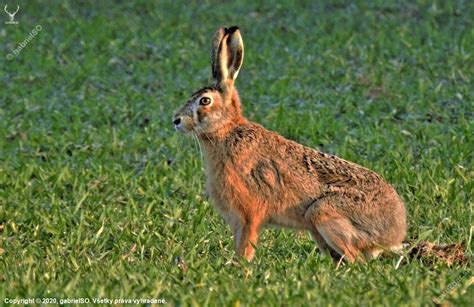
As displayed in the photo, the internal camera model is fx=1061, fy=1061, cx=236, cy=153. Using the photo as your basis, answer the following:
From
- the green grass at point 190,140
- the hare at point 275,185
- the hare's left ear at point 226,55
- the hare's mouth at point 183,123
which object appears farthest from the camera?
the hare's left ear at point 226,55

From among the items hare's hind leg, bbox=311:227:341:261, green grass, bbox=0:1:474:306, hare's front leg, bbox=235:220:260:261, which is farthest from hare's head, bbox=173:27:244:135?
hare's hind leg, bbox=311:227:341:261

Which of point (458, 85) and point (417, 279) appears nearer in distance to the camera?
point (417, 279)

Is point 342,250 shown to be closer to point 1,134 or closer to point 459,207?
point 459,207

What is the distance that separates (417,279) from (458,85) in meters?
6.30

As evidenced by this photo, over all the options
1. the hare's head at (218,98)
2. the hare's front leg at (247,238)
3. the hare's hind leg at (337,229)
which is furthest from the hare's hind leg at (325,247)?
the hare's head at (218,98)

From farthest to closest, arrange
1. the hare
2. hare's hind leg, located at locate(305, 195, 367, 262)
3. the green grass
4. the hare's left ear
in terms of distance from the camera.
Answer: the hare's left ear
the hare
hare's hind leg, located at locate(305, 195, 367, 262)
the green grass

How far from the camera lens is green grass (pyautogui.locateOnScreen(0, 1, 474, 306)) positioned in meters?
5.60

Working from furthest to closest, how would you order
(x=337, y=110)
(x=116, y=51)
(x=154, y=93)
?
(x=116, y=51), (x=154, y=93), (x=337, y=110)

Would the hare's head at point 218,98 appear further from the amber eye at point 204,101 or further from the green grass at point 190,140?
the green grass at point 190,140

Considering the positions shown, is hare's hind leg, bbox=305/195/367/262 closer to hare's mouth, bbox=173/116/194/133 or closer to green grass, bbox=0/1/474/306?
green grass, bbox=0/1/474/306

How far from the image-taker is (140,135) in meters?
10.1

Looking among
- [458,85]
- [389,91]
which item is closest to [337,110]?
[389,91]

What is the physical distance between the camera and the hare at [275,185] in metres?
6.33

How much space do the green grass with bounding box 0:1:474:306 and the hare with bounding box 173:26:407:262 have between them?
18cm
